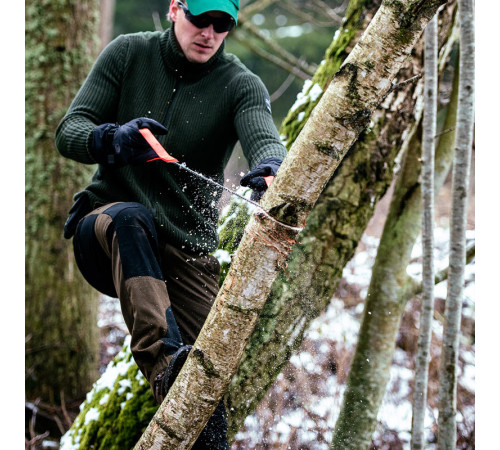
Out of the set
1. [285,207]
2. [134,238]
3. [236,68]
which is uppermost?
[236,68]

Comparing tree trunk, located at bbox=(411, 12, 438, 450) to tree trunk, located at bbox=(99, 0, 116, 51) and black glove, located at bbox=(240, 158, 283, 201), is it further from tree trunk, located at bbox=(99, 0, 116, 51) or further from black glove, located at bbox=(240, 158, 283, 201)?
tree trunk, located at bbox=(99, 0, 116, 51)

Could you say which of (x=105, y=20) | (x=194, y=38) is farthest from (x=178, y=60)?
(x=105, y=20)

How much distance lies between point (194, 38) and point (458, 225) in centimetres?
82

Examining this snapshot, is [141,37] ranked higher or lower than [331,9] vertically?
lower

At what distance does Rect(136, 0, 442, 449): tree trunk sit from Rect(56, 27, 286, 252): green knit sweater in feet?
1.20

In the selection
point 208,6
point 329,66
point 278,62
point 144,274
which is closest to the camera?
point 144,274

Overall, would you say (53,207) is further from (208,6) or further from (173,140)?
(208,6)

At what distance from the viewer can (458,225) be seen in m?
1.34

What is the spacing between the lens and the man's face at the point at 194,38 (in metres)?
1.20

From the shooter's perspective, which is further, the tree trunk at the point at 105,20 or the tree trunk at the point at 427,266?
the tree trunk at the point at 105,20

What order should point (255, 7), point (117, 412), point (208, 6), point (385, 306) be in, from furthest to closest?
point (255, 7)
point (385, 306)
point (117, 412)
point (208, 6)

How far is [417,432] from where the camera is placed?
1.39 m

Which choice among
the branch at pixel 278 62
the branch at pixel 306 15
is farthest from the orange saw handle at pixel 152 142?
the branch at pixel 306 15

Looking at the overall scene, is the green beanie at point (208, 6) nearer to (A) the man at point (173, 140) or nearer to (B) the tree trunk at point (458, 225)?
(A) the man at point (173, 140)
